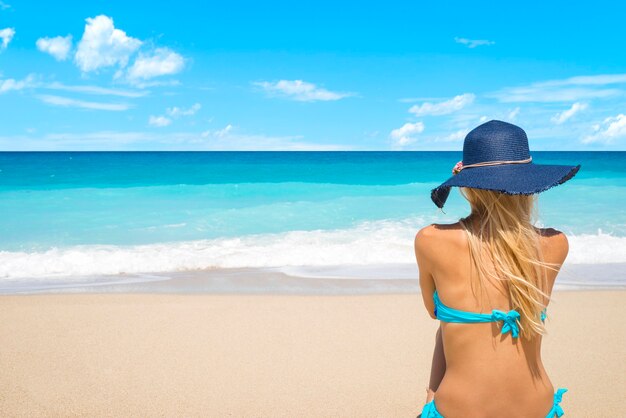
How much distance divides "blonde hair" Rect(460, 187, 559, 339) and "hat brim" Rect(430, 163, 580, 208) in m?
0.06

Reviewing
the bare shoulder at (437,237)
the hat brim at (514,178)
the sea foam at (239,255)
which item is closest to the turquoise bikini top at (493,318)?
the bare shoulder at (437,237)

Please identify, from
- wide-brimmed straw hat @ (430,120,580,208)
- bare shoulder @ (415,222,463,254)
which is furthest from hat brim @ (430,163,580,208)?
bare shoulder @ (415,222,463,254)

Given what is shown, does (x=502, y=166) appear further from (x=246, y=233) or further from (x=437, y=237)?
(x=246, y=233)

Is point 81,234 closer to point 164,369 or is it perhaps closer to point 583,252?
point 164,369

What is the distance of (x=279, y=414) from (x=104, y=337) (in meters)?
2.09

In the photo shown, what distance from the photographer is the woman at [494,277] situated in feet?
5.78

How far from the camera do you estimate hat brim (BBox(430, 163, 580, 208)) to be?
5.57 feet

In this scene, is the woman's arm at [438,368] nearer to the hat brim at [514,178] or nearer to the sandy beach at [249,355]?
the hat brim at [514,178]

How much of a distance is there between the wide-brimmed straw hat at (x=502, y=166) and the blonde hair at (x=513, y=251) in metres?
0.06

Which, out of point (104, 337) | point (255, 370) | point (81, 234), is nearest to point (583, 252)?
point (255, 370)

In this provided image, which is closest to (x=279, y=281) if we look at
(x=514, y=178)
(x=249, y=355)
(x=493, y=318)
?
(x=249, y=355)

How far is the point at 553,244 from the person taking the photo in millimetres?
1847

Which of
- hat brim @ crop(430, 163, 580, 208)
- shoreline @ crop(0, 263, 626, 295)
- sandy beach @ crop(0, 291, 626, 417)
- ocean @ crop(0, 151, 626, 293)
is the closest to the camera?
hat brim @ crop(430, 163, 580, 208)

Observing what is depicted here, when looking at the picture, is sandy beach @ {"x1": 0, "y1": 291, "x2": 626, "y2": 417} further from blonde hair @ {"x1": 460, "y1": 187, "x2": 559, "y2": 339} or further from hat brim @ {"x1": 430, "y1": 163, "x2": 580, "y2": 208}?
hat brim @ {"x1": 430, "y1": 163, "x2": 580, "y2": 208}
